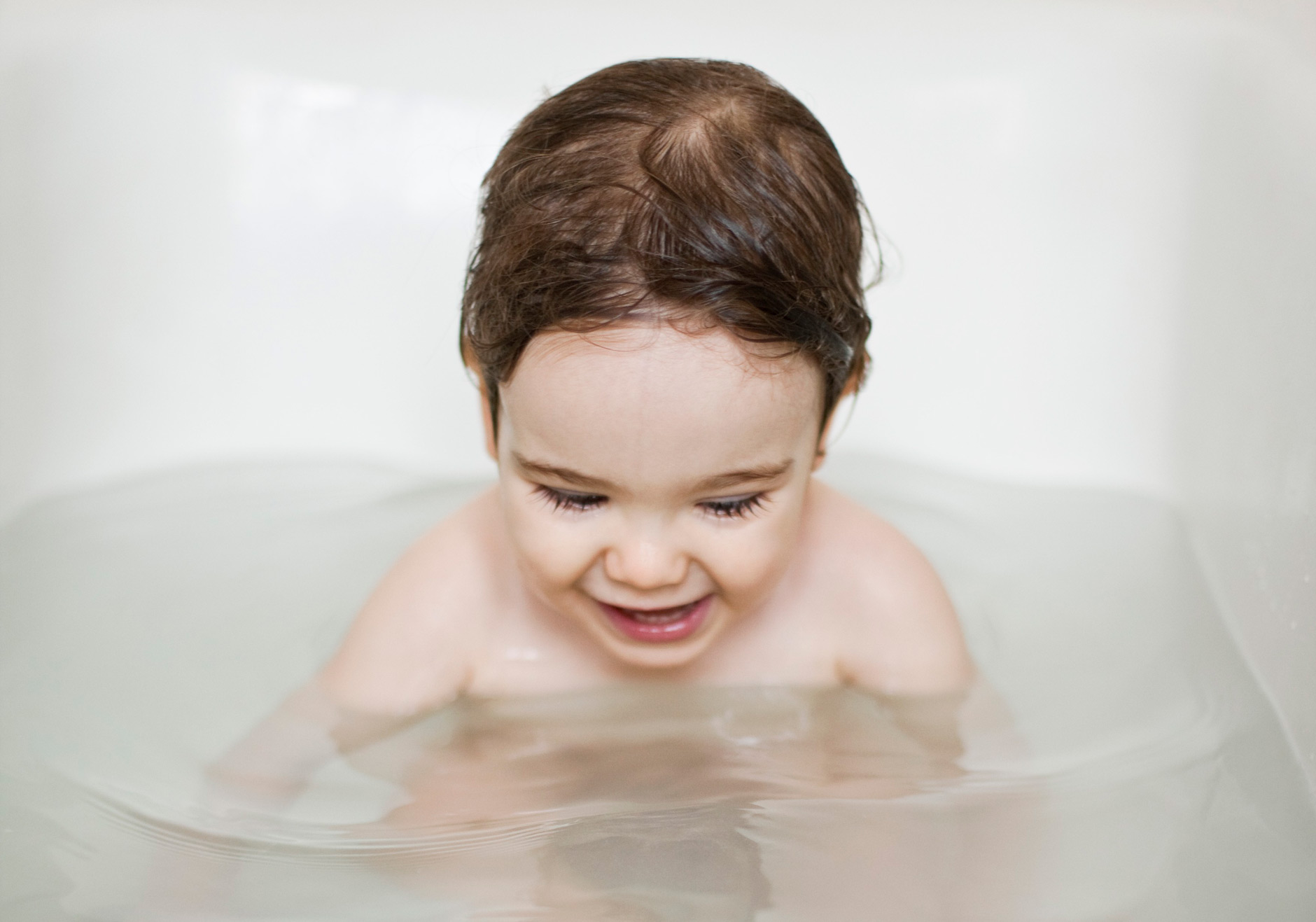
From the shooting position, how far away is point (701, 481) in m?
0.89

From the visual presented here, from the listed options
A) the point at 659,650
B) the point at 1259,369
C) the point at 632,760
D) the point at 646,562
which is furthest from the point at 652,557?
the point at 1259,369

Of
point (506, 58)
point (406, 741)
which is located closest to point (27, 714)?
point (406, 741)

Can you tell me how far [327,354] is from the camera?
60.5 inches

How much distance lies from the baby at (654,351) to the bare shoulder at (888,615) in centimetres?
10

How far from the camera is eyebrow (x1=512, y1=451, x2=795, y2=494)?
0.90 metres

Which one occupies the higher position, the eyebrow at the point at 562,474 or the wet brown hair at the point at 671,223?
the wet brown hair at the point at 671,223

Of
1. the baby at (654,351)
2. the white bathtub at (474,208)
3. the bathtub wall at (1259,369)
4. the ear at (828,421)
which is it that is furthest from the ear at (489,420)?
the bathtub wall at (1259,369)

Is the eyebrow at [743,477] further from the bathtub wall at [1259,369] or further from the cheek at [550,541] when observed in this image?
the bathtub wall at [1259,369]

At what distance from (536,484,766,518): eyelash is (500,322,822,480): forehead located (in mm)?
38

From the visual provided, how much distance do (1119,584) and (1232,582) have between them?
0.36 feet

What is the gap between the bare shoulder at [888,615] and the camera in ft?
3.67

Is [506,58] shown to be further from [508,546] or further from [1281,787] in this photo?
[1281,787]

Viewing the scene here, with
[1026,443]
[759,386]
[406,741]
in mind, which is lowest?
[406,741]

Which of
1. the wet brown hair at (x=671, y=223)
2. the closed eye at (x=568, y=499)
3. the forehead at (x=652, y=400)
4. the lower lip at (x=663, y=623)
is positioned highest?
the wet brown hair at (x=671, y=223)
